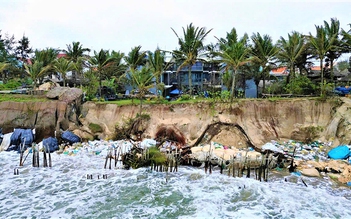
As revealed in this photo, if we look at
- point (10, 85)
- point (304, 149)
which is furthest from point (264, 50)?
point (10, 85)

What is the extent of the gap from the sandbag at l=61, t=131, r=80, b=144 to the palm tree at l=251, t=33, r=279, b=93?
19438 millimetres

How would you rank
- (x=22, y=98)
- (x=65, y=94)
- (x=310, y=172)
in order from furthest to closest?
(x=22, y=98) → (x=65, y=94) → (x=310, y=172)

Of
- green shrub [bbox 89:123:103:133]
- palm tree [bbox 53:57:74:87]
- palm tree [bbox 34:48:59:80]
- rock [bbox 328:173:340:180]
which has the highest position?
palm tree [bbox 34:48:59:80]

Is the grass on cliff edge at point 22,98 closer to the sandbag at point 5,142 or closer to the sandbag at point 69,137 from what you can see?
the sandbag at point 5,142

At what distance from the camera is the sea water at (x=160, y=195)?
12719 millimetres

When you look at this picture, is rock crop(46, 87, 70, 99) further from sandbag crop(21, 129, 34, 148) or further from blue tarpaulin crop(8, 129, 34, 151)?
blue tarpaulin crop(8, 129, 34, 151)

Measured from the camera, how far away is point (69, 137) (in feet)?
80.9

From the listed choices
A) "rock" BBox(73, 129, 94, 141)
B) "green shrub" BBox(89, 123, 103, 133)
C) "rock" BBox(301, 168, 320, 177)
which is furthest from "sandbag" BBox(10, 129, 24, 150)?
"rock" BBox(301, 168, 320, 177)

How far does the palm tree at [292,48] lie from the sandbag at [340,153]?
12405mm

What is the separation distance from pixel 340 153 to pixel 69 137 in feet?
68.9

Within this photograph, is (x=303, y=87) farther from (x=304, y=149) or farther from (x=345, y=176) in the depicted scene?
(x=345, y=176)

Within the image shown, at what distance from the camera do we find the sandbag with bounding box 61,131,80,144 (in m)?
24.6

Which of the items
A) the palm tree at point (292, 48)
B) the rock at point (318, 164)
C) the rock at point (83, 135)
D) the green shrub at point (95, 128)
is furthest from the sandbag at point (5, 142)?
the palm tree at point (292, 48)

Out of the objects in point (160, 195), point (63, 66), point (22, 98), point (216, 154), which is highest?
point (63, 66)
